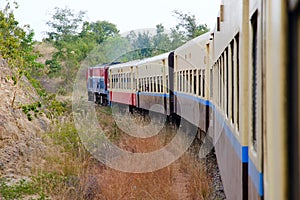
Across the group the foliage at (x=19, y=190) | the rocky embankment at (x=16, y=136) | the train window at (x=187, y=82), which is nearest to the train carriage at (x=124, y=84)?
the rocky embankment at (x=16, y=136)

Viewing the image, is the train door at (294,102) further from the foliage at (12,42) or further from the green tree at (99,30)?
the green tree at (99,30)

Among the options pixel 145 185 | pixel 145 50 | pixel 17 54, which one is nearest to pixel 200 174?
pixel 145 185

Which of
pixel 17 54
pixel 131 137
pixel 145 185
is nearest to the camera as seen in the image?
pixel 145 185

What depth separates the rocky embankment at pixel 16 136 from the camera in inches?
424

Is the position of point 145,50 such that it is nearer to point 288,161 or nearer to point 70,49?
point 70,49

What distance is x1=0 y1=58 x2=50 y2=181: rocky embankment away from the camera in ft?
35.3

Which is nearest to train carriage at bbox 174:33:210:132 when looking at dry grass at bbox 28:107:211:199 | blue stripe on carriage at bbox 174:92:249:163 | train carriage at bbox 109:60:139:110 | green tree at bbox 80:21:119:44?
blue stripe on carriage at bbox 174:92:249:163

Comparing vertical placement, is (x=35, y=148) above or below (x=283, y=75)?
below

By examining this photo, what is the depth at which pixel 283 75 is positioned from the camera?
4.94ft

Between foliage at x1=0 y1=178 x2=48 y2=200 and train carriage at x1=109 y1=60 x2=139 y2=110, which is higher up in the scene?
train carriage at x1=109 y1=60 x2=139 y2=110

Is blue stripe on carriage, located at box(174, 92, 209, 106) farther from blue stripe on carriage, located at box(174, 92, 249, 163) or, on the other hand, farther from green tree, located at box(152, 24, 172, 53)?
green tree, located at box(152, 24, 172, 53)

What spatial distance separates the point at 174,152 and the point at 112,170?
8.33 feet

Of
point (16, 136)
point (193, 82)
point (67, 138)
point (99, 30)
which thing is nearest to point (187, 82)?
point (193, 82)

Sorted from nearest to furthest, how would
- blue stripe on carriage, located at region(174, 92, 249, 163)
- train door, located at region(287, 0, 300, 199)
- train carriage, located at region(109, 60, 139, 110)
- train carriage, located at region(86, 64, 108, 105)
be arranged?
train door, located at region(287, 0, 300, 199), blue stripe on carriage, located at region(174, 92, 249, 163), train carriage, located at region(109, 60, 139, 110), train carriage, located at region(86, 64, 108, 105)
